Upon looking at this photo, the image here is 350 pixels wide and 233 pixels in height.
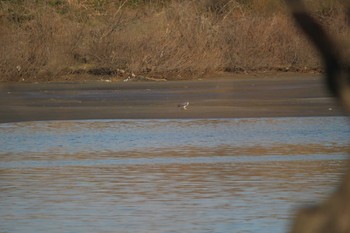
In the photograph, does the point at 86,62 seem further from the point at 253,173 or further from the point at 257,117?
→ the point at 253,173

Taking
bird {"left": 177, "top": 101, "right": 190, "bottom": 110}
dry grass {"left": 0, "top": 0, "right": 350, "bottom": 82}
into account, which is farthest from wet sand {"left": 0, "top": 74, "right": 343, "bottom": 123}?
dry grass {"left": 0, "top": 0, "right": 350, "bottom": 82}

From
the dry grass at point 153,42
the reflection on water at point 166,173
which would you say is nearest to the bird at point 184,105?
the reflection on water at point 166,173

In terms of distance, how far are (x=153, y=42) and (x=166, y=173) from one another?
15.1 m

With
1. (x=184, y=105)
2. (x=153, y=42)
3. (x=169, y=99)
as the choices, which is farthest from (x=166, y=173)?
(x=153, y=42)

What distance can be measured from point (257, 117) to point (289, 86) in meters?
6.19

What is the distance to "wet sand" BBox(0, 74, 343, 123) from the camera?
16.8 metres

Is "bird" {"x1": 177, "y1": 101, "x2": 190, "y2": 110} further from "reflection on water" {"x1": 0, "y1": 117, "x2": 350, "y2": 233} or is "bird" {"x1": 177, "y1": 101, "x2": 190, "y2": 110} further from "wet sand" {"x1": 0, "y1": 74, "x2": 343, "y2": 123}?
"reflection on water" {"x1": 0, "y1": 117, "x2": 350, "y2": 233}

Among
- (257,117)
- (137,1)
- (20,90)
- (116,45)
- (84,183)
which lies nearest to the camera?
(84,183)

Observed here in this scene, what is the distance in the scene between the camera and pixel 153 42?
2512 centimetres

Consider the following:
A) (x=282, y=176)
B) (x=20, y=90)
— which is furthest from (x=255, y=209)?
(x=20, y=90)

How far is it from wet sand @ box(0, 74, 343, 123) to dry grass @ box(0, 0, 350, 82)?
3.48 feet

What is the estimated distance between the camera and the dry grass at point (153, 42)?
80.8 feet

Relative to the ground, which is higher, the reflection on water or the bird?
the reflection on water

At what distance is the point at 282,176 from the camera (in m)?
9.91
